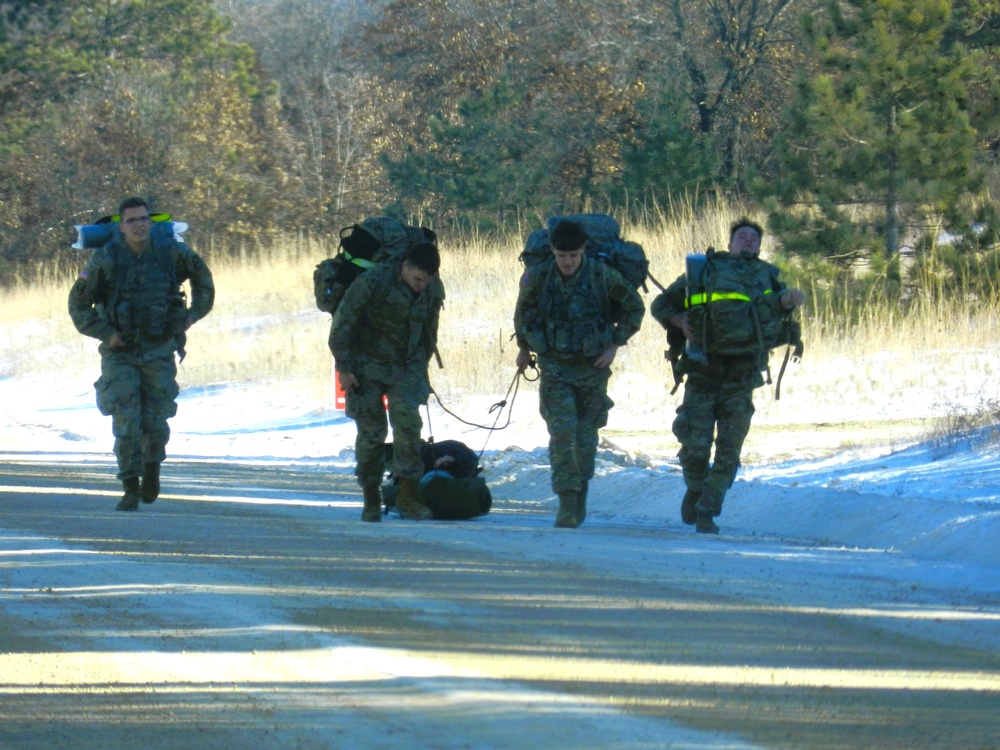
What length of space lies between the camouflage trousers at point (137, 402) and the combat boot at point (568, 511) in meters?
2.62

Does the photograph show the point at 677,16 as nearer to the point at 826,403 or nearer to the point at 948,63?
the point at 948,63

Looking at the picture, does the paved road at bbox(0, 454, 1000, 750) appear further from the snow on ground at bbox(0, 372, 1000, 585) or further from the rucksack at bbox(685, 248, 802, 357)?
the rucksack at bbox(685, 248, 802, 357)

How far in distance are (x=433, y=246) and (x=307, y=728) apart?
5.10 meters

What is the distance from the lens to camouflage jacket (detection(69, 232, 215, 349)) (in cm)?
997

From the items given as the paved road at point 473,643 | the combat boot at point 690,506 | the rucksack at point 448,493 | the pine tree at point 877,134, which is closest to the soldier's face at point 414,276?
the rucksack at point 448,493

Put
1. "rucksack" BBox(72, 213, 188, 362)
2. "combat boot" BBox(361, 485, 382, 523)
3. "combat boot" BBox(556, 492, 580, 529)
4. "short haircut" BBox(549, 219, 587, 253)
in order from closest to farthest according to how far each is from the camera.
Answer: "short haircut" BBox(549, 219, 587, 253), "combat boot" BBox(556, 492, 580, 529), "combat boot" BBox(361, 485, 382, 523), "rucksack" BBox(72, 213, 188, 362)

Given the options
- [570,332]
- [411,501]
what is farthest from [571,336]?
[411,501]

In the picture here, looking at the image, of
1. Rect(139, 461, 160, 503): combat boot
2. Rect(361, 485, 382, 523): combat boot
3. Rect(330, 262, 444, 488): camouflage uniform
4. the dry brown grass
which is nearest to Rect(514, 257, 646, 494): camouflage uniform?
Rect(330, 262, 444, 488): camouflage uniform

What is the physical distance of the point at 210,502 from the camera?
10.7 m

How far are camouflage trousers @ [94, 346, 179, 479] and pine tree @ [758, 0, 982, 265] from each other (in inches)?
458

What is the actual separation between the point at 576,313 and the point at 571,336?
0.46ft

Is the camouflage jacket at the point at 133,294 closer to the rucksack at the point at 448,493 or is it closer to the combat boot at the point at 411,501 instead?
the rucksack at the point at 448,493

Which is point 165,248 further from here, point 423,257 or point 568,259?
point 568,259

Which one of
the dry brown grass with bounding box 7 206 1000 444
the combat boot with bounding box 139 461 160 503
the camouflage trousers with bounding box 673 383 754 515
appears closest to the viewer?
the camouflage trousers with bounding box 673 383 754 515
